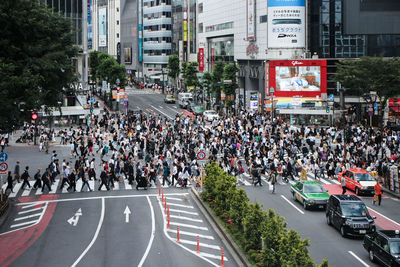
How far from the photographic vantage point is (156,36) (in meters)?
151

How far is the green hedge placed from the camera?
17062mm

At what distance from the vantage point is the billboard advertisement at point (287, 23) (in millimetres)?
81125

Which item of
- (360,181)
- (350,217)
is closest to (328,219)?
(350,217)

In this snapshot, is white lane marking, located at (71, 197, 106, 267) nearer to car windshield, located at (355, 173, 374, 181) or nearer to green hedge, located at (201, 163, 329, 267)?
green hedge, located at (201, 163, 329, 267)

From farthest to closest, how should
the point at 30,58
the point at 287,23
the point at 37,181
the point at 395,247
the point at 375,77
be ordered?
the point at 287,23 < the point at 375,77 < the point at 37,181 < the point at 30,58 < the point at 395,247

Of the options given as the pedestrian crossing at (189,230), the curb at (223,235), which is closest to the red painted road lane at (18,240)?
the pedestrian crossing at (189,230)

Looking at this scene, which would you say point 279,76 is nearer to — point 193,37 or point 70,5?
point 70,5

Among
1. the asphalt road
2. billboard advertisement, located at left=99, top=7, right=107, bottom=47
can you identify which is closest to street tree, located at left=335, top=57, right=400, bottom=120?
the asphalt road

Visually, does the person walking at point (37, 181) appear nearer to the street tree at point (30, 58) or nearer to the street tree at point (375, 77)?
the street tree at point (30, 58)

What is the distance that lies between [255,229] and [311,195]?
9.99 m

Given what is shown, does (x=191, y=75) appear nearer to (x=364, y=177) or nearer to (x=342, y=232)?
(x=364, y=177)

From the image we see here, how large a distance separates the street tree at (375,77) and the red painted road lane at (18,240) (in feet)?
155

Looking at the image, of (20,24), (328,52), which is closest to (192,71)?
(328,52)

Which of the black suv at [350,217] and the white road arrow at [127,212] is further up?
the black suv at [350,217]
